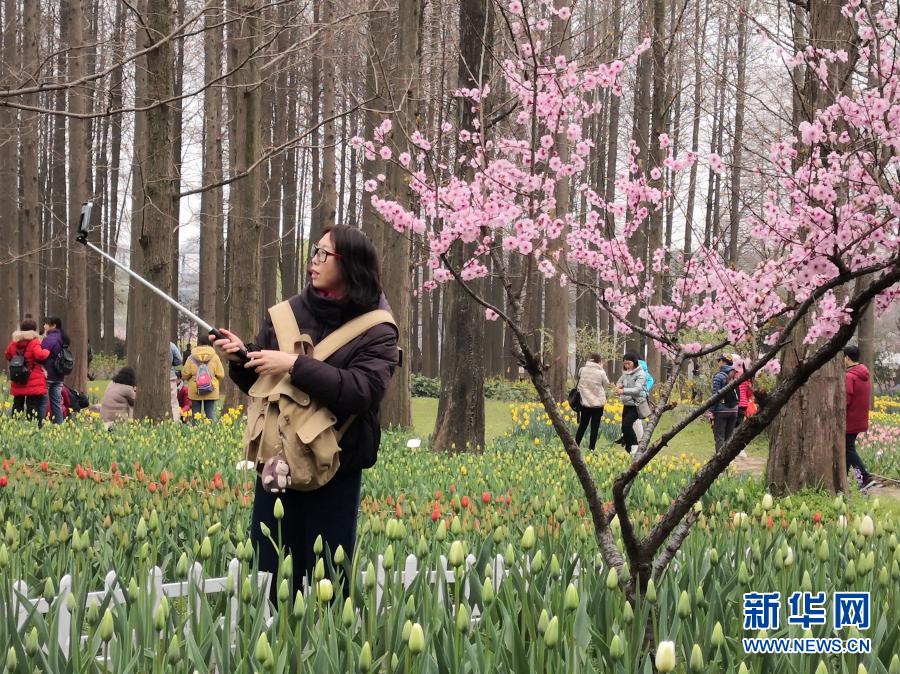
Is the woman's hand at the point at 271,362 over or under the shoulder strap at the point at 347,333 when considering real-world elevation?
under

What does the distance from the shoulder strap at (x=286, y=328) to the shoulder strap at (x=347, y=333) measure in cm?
8

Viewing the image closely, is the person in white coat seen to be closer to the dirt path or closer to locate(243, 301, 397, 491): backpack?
the dirt path

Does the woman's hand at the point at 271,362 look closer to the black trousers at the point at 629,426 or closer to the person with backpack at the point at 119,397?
the person with backpack at the point at 119,397

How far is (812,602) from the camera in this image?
2703 millimetres

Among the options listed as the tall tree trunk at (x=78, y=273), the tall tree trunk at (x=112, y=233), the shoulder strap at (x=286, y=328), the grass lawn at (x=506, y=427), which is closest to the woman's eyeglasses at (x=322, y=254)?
the shoulder strap at (x=286, y=328)

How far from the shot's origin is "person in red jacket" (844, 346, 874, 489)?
8.97 m

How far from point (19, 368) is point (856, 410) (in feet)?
30.7

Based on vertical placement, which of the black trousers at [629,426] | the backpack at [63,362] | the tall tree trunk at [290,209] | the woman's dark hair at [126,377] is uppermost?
the tall tree trunk at [290,209]

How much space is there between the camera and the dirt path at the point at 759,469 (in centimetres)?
895

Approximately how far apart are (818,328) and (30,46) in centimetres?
1285

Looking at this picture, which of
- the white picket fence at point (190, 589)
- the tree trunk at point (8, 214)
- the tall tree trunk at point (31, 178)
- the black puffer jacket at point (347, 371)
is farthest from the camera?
the tree trunk at point (8, 214)

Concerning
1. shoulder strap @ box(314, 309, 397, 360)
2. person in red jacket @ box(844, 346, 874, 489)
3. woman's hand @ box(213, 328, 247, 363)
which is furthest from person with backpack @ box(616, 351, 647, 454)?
woman's hand @ box(213, 328, 247, 363)

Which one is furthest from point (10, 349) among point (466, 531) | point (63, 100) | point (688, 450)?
point (63, 100)

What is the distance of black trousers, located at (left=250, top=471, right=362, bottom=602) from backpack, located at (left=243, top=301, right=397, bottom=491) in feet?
0.40
